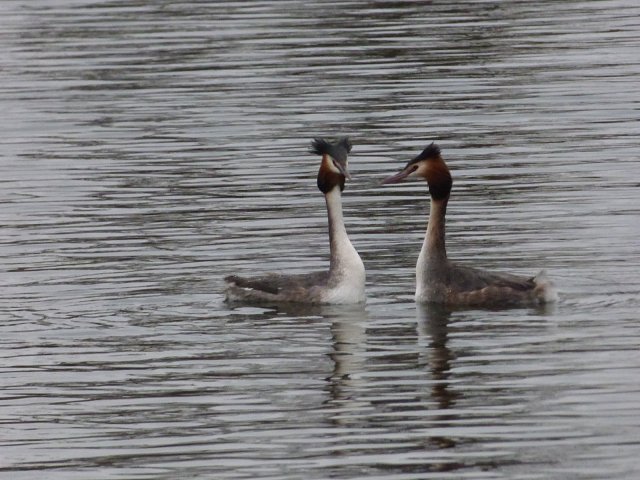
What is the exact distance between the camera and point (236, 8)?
41.0 m

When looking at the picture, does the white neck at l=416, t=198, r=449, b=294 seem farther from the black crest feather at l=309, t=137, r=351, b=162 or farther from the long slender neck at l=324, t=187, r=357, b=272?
the black crest feather at l=309, t=137, r=351, b=162

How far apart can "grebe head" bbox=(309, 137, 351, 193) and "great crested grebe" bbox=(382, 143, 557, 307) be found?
771mm

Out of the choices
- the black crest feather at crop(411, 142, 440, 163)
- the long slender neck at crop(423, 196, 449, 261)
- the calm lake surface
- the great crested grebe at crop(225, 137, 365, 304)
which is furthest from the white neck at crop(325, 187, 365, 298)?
the black crest feather at crop(411, 142, 440, 163)

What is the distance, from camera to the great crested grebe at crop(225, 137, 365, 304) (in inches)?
655

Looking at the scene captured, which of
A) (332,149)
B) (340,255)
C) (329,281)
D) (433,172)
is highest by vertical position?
(332,149)

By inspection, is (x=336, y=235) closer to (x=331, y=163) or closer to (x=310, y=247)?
(x=331, y=163)

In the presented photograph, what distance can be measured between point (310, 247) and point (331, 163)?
207cm

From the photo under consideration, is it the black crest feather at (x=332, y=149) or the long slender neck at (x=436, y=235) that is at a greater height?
the black crest feather at (x=332, y=149)

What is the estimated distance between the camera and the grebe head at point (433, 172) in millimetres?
17172

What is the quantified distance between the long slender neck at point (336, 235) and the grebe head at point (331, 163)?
0.07 metres

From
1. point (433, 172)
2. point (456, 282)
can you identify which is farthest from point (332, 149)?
point (456, 282)

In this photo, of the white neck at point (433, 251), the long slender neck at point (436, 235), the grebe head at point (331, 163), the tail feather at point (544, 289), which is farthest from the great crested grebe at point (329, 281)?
the tail feather at point (544, 289)

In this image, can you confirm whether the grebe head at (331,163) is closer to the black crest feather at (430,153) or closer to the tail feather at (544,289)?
the black crest feather at (430,153)

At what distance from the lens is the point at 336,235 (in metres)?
17.0
